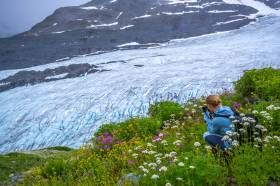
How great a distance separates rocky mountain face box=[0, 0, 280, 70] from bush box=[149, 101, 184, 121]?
75.0m

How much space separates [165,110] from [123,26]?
105080mm

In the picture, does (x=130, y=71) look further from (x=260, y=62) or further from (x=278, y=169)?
(x=278, y=169)

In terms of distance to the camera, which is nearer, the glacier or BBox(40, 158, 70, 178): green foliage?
BBox(40, 158, 70, 178): green foliage

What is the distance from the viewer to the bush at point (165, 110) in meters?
13.6

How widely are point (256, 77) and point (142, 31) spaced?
94764 mm

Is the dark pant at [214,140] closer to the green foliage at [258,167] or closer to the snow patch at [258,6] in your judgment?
the green foliage at [258,167]

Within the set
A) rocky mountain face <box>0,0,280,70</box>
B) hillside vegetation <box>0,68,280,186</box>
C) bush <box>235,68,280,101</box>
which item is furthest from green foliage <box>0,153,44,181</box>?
rocky mountain face <box>0,0,280,70</box>

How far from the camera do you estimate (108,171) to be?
8.64 metres

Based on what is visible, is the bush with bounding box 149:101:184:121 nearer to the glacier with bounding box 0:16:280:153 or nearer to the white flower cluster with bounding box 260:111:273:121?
the white flower cluster with bounding box 260:111:273:121

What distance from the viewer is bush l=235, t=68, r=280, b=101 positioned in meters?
11.7

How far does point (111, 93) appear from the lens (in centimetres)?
4109

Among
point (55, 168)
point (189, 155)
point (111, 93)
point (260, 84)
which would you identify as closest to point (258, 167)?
point (189, 155)

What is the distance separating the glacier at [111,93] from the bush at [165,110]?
12212mm

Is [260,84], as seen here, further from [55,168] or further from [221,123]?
[55,168]
